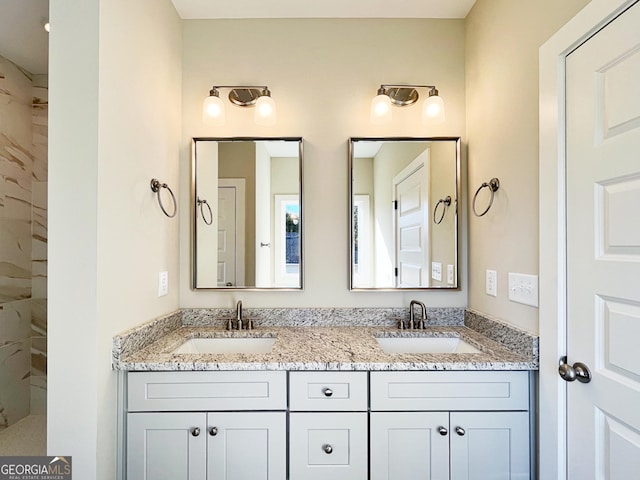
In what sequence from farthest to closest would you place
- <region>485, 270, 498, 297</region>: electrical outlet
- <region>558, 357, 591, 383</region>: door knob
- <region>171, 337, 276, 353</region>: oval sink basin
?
1. <region>171, 337, 276, 353</region>: oval sink basin
2. <region>485, 270, 498, 297</region>: electrical outlet
3. <region>558, 357, 591, 383</region>: door knob

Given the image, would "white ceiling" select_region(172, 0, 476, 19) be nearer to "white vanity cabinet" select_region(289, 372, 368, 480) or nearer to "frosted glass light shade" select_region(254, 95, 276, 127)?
"frosted glass light shade" select_region(254, 95, 276, 127)

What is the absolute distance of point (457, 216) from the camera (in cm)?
195

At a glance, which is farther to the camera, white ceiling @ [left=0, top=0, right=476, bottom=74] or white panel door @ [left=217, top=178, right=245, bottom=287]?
white panel door @ [left=217, top=178, right=245, bottom=287]

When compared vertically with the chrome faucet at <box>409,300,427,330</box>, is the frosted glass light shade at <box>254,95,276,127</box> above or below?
above

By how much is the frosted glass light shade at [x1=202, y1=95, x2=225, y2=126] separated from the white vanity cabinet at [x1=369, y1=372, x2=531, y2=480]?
1.54m

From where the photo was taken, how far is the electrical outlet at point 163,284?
172 cm

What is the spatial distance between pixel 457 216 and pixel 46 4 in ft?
8.07

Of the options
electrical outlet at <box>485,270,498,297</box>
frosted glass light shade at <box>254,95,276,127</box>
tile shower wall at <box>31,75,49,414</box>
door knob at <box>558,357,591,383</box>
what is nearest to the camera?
door knob at <box>558,357,591,383</box>

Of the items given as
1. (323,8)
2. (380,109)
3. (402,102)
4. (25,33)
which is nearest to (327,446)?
(380,109)

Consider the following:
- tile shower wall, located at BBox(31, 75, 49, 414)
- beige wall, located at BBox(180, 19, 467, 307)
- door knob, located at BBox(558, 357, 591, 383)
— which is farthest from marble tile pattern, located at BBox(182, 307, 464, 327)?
tile shower wall, located at BBox(31, 75, 49, 414)

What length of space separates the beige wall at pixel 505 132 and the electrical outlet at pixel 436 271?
169 millimetres

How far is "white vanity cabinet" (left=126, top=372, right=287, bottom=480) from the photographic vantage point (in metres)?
1.38

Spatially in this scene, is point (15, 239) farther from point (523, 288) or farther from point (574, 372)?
point (574, 372)

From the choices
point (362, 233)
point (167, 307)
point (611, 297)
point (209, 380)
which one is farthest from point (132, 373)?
point (611, 297)
